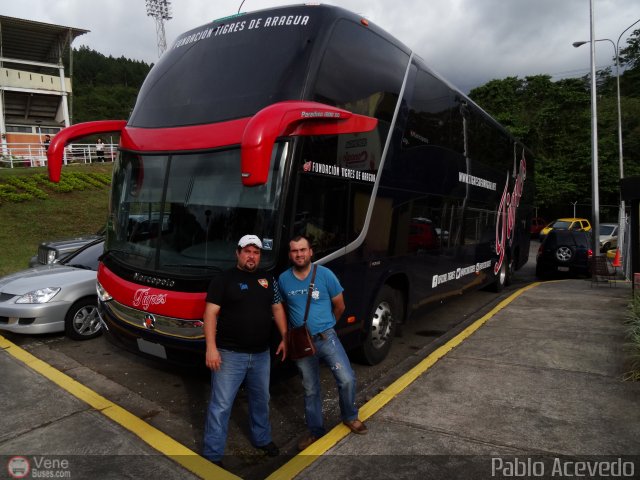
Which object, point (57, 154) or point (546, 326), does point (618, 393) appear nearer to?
point (546, 326)

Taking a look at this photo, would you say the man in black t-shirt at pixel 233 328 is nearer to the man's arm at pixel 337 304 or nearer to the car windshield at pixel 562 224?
the man's arm at pixel 337 304

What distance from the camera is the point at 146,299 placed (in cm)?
405

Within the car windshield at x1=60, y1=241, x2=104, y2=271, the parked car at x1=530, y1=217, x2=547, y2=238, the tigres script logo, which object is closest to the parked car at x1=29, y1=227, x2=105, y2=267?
the car windshield at x1=60, y1=241, x2=104, y2=271

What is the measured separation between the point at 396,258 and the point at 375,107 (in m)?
1.83

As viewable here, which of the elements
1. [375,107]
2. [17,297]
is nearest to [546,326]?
[375,107]

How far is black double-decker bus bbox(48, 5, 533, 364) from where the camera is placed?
12.7 feet

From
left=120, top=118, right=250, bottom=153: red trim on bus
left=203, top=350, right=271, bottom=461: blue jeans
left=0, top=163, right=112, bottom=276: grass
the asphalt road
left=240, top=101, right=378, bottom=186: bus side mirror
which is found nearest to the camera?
left=240, top=101, right=378, bottom=186: bus side mirror

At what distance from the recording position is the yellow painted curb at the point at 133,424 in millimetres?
3246

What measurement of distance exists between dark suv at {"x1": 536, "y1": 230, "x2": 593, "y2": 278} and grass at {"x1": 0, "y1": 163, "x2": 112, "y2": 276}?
15.0 m

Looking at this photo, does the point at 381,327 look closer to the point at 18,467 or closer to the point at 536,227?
the point at 18,467

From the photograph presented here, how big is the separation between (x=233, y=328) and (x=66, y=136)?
3174 mm

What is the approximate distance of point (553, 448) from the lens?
11.0 feet

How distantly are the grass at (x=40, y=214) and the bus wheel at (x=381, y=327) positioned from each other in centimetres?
962

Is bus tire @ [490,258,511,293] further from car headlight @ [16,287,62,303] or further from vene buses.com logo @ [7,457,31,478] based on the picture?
vene buses.com logo @ [7,457,31,478]
